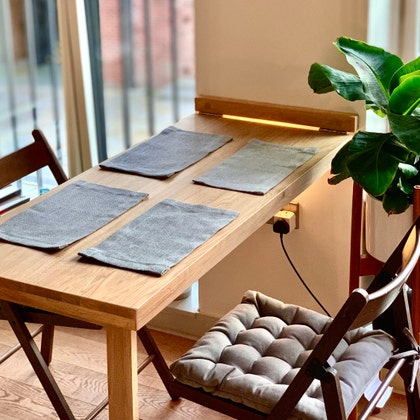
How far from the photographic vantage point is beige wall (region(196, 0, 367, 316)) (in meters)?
2.92

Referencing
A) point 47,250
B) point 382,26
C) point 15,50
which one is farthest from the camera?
point 15,50

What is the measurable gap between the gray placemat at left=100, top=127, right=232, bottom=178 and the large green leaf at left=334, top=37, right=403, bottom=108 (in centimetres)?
52

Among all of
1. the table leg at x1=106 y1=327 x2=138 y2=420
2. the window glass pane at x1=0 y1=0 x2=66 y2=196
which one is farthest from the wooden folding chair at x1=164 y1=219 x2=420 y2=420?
the window glass pane at x1=0 y1=0 x2=66 y2=196

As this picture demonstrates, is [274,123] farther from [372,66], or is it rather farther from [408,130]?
[408,130]

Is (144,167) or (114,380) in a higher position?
(144,167)

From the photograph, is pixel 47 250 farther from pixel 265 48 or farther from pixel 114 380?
pixel 265 48

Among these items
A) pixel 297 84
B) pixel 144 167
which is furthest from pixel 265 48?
pixel 144 167

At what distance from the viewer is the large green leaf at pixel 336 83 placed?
2.54 m

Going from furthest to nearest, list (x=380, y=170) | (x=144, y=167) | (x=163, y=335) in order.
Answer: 1. (x=163, y=335)
2. (x=144, y=167)
3. (x=380, y=170)

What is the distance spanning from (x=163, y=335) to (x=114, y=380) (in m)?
1.34

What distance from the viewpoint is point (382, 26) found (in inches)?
115

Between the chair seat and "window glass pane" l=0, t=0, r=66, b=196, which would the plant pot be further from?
"window glass pane" l=0, t=0, r=66, b=196

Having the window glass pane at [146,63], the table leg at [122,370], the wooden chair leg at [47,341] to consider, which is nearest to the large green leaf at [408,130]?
the table leg at [122,370]

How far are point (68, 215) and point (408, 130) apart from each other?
35.5 inches
